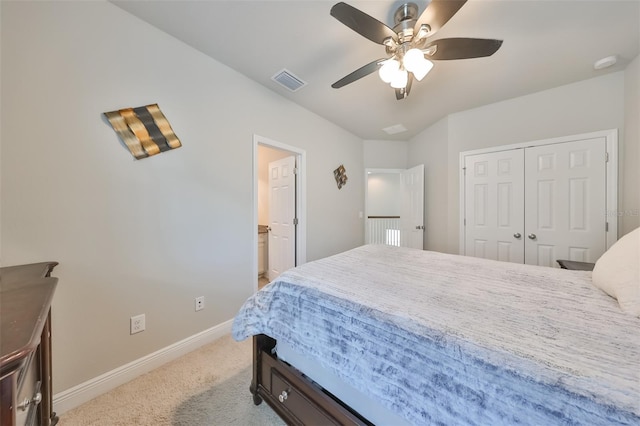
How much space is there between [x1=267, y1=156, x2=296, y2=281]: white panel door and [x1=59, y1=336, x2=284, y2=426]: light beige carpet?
151cm

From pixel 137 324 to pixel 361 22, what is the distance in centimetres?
251

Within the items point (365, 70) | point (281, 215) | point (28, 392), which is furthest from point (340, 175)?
point (28, 392)

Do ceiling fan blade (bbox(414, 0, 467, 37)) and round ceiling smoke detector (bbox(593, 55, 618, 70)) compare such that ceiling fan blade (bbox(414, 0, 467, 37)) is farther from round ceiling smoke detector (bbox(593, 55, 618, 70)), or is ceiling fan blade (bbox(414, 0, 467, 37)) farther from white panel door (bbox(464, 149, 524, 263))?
white panel door (bbox(464, 149, 524, 263))

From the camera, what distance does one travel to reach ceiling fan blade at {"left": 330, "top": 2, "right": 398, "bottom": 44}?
45.4 inches

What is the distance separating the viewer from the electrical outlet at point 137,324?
1.58m

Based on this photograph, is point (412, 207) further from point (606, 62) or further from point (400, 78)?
point (400, 78)

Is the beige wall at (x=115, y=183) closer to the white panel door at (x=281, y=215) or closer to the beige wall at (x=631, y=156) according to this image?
the white panel door at (x=281, y=215)

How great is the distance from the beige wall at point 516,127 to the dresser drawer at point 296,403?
2.86 meters

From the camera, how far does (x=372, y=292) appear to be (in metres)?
1.08

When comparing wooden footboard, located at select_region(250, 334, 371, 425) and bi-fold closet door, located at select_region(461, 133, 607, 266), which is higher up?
bi-fold closet door, located at select_region(461, 133, 607, 266)

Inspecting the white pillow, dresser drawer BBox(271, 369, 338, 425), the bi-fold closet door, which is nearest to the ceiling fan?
the white pillow

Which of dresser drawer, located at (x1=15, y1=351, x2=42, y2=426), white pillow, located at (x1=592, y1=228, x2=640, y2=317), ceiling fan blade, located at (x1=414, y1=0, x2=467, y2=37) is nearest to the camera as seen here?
dresser drawer, located at (x1=15, y1=351, x2=42, y2=426)

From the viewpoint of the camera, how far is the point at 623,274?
968 millimetres

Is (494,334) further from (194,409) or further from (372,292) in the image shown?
(194,409)
